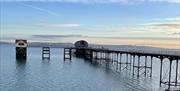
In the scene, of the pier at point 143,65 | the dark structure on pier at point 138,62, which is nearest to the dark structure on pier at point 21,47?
the dark structure on pier at point 138,62

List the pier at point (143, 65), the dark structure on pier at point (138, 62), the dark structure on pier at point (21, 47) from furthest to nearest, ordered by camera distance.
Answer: the dark structure on pier at point (21, 47), the dark structure on pier at point (138, 62), the pier at point (143, 65)

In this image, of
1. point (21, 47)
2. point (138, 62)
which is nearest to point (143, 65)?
point (138, 62)

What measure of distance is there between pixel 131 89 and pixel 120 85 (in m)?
4.51

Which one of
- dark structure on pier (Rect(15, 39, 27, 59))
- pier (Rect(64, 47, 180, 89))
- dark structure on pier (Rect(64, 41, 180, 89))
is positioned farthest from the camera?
dark structure on pier (Rect(15, 39, 27, 59))

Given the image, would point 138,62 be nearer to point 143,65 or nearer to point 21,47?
point 143,65

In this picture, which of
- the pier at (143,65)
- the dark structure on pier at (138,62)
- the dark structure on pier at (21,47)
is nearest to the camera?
the pier at (143,65)

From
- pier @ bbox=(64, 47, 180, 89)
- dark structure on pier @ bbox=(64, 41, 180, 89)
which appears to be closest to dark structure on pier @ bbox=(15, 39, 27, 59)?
dark structure on pier @ bbox=(64, 41, 180, 89)

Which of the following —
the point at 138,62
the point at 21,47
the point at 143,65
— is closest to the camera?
the point at 138,62

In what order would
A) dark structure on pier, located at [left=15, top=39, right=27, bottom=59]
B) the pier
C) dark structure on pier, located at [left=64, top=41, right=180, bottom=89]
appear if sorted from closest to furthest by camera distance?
the pier
dark structure on pier, located at [left=64, top=41, right=180, bottom=89]
dark structure on pier, located at [left=15, top=39, right=27, bottom=59]

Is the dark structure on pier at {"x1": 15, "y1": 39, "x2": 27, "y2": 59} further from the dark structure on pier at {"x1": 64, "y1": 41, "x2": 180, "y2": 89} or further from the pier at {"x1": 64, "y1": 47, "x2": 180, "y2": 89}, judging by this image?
the pier at {"x1": 64, "y1": 47, "x2": 180, "y2": 89}

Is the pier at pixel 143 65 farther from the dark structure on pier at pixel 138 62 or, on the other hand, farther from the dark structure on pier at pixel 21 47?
the dark structure on pier at pixel 21 47

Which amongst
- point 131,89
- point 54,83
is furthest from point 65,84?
point 131,89

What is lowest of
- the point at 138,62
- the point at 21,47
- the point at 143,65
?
the point at 143,65

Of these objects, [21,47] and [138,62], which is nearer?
[138,62]
